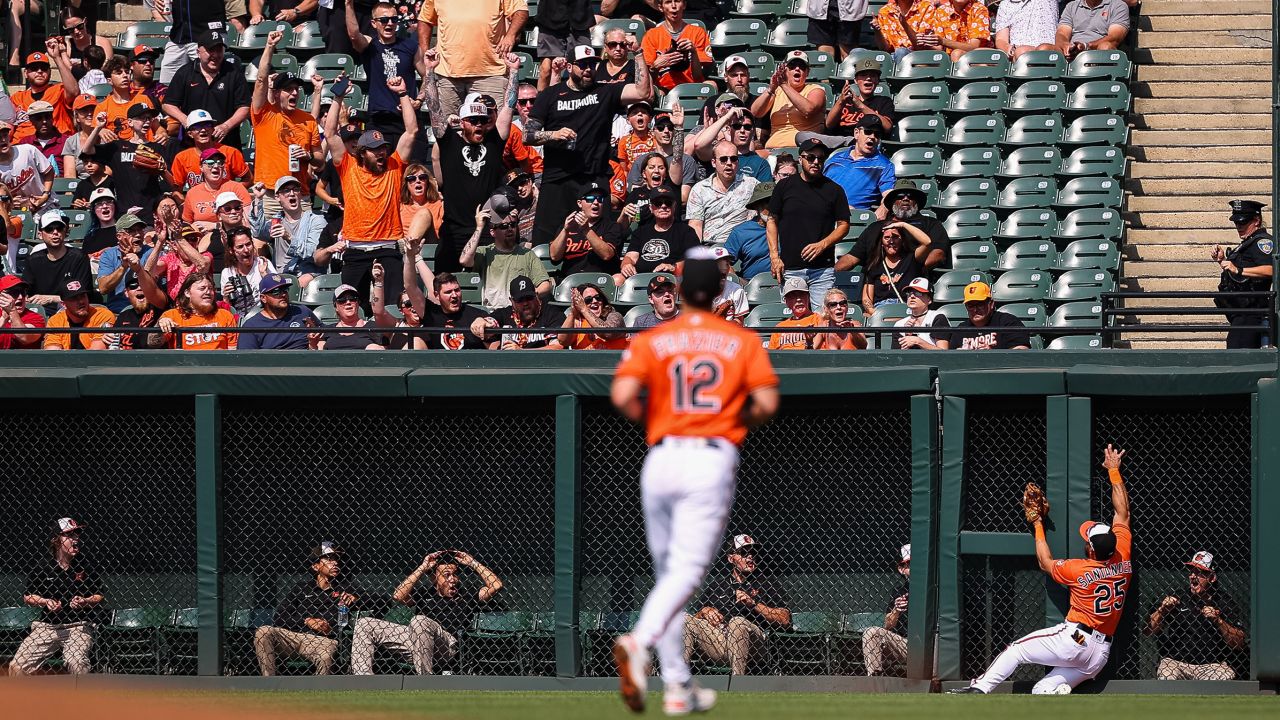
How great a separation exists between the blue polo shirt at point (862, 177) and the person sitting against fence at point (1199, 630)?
407 centimetres

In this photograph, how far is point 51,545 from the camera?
1044cm

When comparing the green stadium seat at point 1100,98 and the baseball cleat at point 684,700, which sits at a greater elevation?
the green stadium seat at point 1100,98

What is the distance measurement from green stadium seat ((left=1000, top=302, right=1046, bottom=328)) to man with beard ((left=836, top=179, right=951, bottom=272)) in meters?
0.60

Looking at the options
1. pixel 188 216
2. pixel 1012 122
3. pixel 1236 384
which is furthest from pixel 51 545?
pixel 1012 122

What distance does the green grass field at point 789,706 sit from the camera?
23.5 feet

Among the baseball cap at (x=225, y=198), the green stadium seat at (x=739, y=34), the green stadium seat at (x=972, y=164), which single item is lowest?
the baseball cap at (x=225, y=198)

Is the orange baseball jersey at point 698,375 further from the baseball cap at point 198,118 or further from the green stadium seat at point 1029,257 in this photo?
the baseball cap at point 198,118

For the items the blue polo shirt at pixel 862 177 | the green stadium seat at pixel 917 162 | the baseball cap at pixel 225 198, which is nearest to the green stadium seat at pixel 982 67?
the green stadium seat at pixel 917 162

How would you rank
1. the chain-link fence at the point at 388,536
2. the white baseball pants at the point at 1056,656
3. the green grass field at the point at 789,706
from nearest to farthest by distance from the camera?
the green grass field at the point at 789,706, the white baseball pants at the point at 1056,656, the chain-link fence at the point at 388,536

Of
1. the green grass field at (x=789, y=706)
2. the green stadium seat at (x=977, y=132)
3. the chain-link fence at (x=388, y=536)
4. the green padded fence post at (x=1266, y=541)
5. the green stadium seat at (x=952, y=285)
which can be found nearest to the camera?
the green grass field at (x=789, y=706)

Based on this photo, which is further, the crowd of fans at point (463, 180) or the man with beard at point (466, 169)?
the man with beard at point (466, 169)

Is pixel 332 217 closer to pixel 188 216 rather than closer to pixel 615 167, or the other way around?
pixel 188 216

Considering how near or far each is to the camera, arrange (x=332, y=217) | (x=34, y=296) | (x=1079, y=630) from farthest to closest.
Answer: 1. (x=332, y=217)
2. (x=34, y=296)
3. (x=1079, y=630)

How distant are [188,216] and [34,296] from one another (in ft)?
4.45
